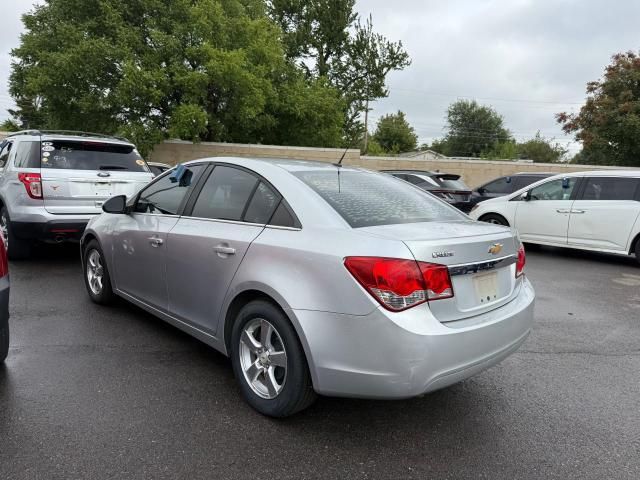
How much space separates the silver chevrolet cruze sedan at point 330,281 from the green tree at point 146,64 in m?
12.9

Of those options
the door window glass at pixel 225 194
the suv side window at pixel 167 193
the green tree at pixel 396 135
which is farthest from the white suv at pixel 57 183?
the green tree at pixel 396 135

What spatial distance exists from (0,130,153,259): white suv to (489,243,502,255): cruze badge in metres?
5.40

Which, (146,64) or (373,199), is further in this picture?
(146,64)

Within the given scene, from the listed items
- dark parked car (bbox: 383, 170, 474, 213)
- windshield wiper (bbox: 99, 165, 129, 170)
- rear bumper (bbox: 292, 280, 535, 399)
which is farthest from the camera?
dark parked car (bbox: 383, 170, 474, 213)

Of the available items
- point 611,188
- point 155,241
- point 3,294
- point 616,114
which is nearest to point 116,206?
point 155,241

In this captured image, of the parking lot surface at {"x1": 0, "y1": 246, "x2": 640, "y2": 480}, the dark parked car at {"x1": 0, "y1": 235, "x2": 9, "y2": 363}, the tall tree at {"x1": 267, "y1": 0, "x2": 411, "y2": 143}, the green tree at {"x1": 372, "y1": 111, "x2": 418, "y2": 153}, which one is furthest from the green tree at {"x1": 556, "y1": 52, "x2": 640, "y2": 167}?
the green tree at {"x1": 372, "y1": 111, "x2": 418, "y2": 153}

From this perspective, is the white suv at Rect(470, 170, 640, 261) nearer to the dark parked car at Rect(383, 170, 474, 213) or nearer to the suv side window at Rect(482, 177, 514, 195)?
the dark parked car at Rect(383, 170, 474, 213)

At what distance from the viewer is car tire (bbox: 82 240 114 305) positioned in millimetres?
4785

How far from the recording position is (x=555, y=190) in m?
9.36

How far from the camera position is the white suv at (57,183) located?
629cm

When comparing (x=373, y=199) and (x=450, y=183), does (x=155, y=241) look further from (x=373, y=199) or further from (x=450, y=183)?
(x=450, y=183)

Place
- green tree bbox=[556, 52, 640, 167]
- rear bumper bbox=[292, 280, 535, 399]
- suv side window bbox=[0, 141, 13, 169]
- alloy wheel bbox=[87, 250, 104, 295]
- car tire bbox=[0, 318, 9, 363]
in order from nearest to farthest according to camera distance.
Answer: rear bumper bbox=[292, 280, 535, 399], car tire bbox=[0, 318, 9, 363], alloy wheel bbox=[87, 250, 104, 295], suv side window bbox=[0, 141, 13, 169], green tree bbox=[556, 52, 640, 167]

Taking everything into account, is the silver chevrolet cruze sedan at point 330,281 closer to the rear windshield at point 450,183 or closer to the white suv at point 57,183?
the white suv at point 57,183

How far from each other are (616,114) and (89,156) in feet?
82.4
